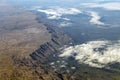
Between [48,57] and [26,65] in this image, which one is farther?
[48,57]

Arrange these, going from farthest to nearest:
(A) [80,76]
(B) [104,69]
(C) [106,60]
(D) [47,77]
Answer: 1. (C) [106,60]
2. (B) [104,69]
3. (A) [80,76]
4. (D) [47,77]

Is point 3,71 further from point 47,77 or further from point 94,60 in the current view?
point 94,60

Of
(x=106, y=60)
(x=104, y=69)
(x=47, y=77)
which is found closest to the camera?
(x=47, y=77)

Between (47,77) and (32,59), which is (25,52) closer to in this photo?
(32,59)

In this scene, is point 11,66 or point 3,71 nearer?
point 3,71

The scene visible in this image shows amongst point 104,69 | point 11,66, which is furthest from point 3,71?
point 104,69

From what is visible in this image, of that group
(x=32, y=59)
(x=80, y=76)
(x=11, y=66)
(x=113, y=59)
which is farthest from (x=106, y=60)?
(x=11, y=66)

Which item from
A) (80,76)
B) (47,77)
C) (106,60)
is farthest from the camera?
(106,60)

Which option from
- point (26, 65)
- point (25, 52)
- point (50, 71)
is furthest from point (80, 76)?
point (25, 52)
